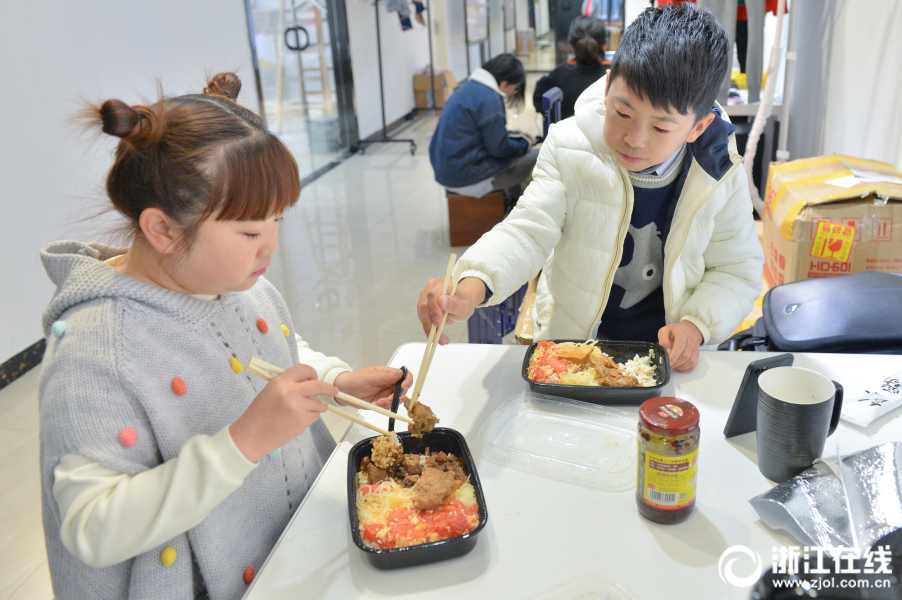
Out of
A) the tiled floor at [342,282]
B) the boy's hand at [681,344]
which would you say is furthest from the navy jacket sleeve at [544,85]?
the boy's hand at [681,344]

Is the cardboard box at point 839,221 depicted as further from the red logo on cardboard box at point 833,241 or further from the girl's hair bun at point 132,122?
the girl's hair bun at point 132,122

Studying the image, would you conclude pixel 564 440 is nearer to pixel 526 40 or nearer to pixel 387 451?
pixel 387 451

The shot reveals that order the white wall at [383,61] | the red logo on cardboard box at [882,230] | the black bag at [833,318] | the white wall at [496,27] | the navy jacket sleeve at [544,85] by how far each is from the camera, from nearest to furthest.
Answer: the black bag at [833,318]
the red logo on cardboard box at [882,230]
the navy jacket sleeve at [544,85]
the white wall at [383,61]
the white wall at [496,27]

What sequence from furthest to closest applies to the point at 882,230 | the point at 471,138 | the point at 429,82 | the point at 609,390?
the point at 429,82 → the point at 471,138 → the point at 882,230 → the point at 609,390

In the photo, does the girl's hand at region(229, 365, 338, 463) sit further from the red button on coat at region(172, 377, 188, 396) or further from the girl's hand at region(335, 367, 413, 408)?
the girl's hand at region(335, 367, 413, 408)

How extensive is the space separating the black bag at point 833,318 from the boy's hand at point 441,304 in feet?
2.92

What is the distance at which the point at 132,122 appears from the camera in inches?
33.3

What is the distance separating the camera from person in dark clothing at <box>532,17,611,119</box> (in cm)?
408

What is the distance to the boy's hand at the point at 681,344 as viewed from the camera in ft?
4.33

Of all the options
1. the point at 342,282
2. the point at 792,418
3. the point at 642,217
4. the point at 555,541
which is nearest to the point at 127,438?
the point at 555,541

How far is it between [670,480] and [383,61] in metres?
7.21

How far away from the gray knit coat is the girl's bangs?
0.17 meters

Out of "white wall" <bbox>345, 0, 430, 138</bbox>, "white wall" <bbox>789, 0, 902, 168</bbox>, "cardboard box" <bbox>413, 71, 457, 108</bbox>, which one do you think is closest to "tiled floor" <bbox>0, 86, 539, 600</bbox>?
"white wall" <bbox>345, 0, 430, 138</bbox>

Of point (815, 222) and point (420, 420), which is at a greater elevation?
point (420, 420)
